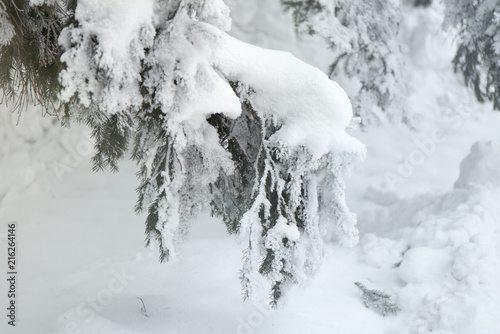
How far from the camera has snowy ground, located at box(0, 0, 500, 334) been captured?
12.1ft

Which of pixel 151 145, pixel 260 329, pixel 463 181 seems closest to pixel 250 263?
pixel 151 145

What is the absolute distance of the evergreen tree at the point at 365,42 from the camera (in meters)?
5.07

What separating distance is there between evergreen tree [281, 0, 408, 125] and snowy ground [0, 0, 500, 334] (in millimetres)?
1433

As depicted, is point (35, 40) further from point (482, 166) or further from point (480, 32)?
point (482, 166)

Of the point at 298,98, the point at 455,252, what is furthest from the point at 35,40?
the point at 455,252

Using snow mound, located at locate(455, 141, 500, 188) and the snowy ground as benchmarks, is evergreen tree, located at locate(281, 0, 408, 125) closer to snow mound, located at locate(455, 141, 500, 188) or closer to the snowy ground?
snow mound, located at locate(455, 141, 500, 188)

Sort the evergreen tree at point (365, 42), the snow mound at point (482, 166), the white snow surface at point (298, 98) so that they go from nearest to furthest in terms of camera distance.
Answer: the white snow surface at point (298, 98) → the evergreen tree at point (365, 42) → the snow mound at point (482, 166)

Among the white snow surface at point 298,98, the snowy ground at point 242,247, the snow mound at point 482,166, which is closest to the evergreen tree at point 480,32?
the snow mound at point 482,166

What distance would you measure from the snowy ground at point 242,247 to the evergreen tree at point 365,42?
1.43 meters

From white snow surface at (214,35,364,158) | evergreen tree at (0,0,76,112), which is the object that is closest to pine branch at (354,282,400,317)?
white snow surface at (214,35,364,158)

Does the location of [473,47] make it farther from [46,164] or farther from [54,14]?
[46,164]

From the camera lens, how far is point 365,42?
5.58 metres

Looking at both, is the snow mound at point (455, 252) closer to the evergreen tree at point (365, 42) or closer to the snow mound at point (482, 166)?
the snow mound at point (482, 166)

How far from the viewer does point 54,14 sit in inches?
93.4
